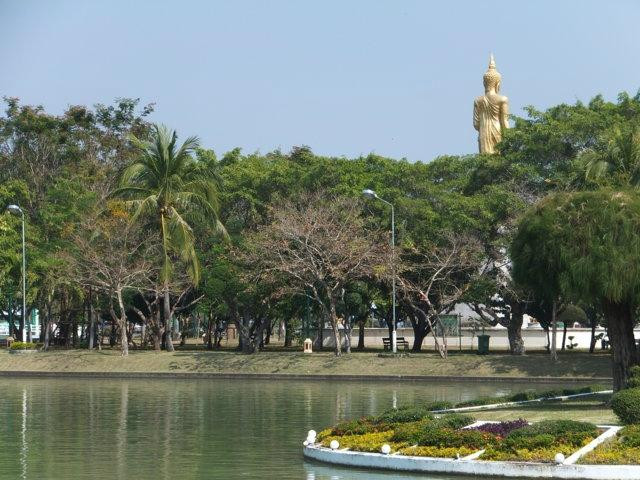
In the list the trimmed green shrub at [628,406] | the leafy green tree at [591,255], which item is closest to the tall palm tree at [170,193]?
the leafy green tree at [591,255]

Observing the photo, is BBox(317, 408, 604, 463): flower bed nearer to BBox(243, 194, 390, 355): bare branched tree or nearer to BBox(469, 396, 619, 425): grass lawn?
BBox(469, 396, 619, 425): grass lawn

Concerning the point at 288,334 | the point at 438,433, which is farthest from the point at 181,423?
the point at 288,334

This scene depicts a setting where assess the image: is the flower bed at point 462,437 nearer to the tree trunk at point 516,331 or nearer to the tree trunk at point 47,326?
the tree trunk at point 516,331

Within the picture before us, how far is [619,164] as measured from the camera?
33.5m

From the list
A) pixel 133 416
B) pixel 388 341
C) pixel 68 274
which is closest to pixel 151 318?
pixel 68 274

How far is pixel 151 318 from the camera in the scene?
A: 203ft

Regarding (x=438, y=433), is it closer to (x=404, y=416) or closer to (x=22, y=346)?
(x=404, y=416)

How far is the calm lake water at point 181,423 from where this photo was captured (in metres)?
22.1

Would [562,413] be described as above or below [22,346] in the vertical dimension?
below

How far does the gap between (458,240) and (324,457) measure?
32.7 meters

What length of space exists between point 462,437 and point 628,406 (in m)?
3.25

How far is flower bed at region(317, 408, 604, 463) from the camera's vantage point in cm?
2056

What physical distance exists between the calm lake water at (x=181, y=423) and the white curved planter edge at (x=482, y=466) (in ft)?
1.06

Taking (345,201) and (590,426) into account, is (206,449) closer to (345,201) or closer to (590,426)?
(590,426)
